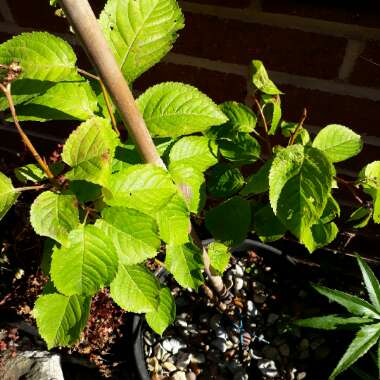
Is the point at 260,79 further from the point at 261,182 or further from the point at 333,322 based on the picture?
the point at 333,322

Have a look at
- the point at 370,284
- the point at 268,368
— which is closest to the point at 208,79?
the point at 370,284

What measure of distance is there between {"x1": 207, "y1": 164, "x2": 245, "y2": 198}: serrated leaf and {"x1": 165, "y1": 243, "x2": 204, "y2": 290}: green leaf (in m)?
0.14

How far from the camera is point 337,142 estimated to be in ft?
3.24

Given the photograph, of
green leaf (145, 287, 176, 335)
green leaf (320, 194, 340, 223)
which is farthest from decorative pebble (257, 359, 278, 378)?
green leaf (320, 194, 340, 223)

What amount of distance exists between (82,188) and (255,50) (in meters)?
0.65

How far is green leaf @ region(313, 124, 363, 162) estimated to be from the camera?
38.4 inches

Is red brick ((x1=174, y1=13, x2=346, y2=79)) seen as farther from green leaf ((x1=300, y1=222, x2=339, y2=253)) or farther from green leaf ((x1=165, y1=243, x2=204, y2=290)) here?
green leaf ((x1=165, y1=243, x2=204, y2=290))

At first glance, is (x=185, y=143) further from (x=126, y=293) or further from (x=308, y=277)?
(x=308, y=277)

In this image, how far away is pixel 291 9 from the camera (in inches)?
44.2

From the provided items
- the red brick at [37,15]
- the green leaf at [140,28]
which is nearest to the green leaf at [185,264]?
the green leaf at [140,28]

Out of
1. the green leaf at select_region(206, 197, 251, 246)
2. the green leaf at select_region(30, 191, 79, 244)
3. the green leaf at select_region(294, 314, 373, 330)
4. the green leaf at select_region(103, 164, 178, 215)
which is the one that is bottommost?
the green leaf at select_region(294, 314, 373, 330)

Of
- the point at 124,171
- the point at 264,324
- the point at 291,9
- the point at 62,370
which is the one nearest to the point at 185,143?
the point at 124,171

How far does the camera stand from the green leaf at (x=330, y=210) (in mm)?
971

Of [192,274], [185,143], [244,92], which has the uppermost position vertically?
[185,143]
